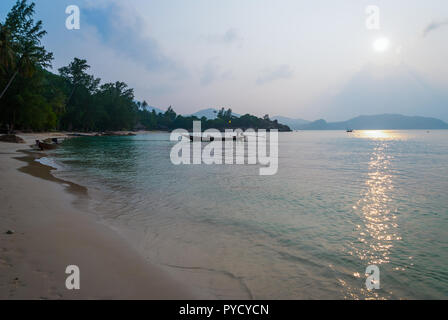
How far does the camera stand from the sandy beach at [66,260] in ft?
13.4

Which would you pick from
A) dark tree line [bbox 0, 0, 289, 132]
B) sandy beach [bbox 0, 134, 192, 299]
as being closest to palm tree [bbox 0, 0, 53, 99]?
dark tree line [bbox 0, 0, 289, 132]

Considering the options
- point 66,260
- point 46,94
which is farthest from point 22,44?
point 66,260

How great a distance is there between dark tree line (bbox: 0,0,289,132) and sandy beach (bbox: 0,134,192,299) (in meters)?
42.5

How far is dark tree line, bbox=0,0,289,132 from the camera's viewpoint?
47.0m

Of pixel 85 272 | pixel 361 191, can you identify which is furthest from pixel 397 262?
pixel 361 191

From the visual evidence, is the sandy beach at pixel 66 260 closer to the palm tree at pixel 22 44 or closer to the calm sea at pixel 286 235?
the calm sea at pixel 286 235

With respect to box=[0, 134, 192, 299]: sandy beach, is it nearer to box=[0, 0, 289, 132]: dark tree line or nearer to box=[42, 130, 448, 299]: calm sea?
box=[42, 130, 448, 299]: calm sea

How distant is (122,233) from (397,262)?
682 cm

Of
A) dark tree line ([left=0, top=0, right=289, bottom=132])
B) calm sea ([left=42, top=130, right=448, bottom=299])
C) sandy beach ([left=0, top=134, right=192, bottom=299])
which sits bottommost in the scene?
calm sea ([left=42, top=130, right=448, bottom=299])

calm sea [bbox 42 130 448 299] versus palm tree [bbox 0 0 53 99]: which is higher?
palm tree [bbox 0 0 53 99]

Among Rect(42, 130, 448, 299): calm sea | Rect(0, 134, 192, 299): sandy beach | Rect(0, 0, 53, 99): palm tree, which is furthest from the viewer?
Rect(0, 0, 53, 99): palm tree

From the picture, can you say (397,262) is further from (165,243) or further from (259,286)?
(165,243)

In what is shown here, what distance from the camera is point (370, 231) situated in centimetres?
792
